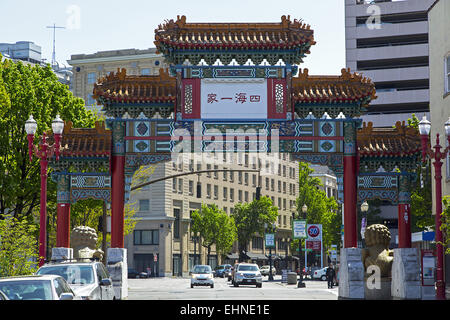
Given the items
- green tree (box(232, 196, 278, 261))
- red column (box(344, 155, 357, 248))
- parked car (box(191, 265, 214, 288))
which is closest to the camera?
red column (box(344, 155, 357, 248))

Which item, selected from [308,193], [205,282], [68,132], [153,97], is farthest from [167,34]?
[308,193]

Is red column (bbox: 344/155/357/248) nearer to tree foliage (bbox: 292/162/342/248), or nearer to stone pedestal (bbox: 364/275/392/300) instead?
stone pedestal (bbox: 364/275/392/300)

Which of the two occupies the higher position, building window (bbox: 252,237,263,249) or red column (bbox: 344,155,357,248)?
red column (bbox: 344,155,357,248)

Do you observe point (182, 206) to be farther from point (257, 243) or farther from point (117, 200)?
point (117, 200)

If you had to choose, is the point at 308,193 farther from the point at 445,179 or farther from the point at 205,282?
the point at 445,179

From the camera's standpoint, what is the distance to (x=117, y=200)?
2917cm

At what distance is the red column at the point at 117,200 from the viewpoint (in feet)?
94.9

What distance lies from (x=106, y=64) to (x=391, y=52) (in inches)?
1701

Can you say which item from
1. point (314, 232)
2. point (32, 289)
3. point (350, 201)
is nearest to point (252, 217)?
point (314, 232)

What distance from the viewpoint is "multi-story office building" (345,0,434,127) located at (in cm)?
8662

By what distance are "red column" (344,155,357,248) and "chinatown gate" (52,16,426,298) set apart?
Answer: 0.04 meters

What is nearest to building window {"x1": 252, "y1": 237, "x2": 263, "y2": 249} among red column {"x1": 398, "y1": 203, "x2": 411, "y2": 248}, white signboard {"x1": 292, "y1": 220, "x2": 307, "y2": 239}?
white signboard {"x1": 292, "y1": 220, "x2": 307, "y2": 239}
